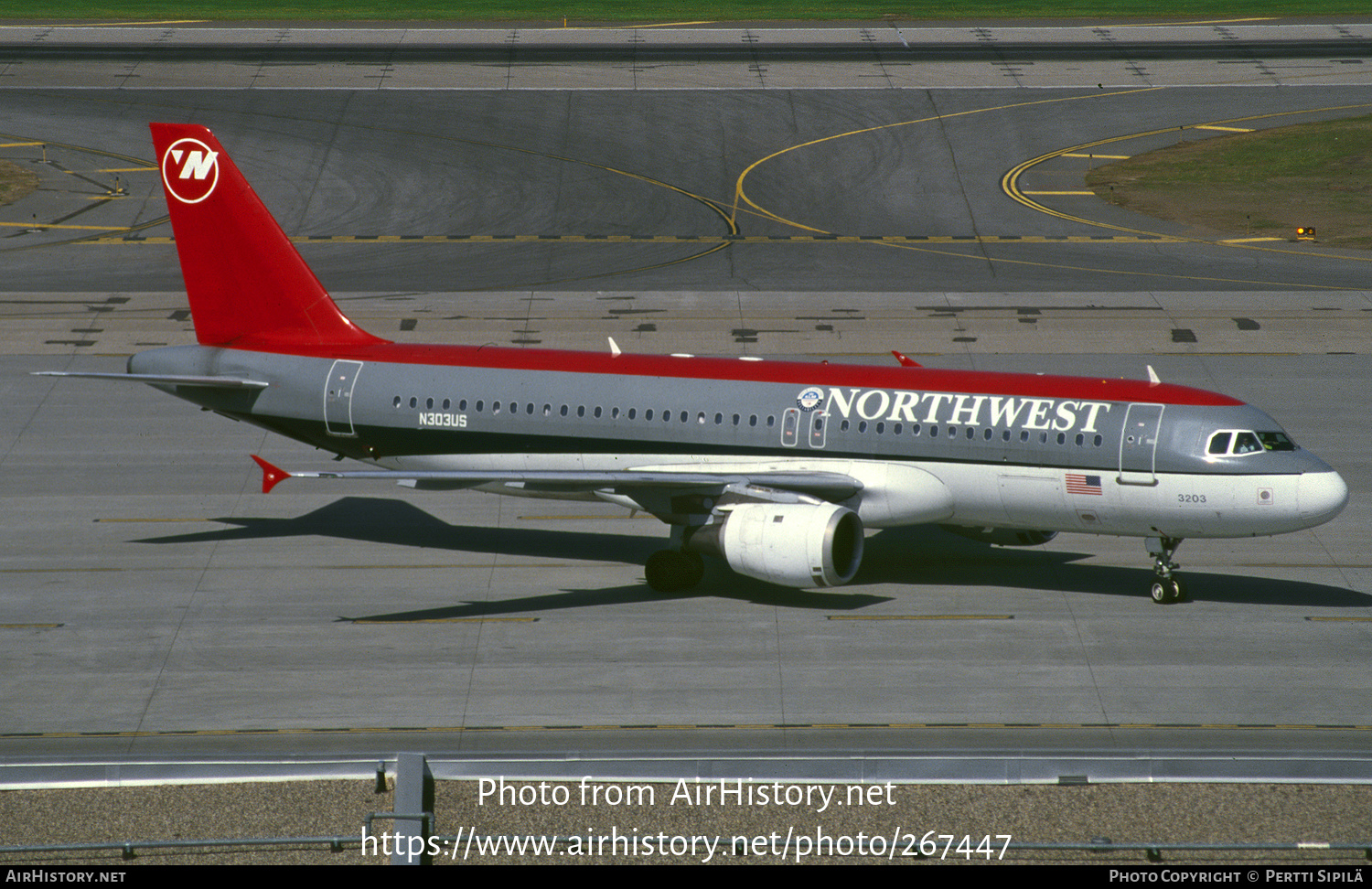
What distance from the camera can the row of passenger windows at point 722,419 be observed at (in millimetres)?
34531

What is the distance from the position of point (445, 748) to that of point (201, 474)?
19457mm

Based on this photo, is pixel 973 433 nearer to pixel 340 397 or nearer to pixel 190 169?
pixel 340 397

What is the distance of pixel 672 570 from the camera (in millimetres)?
35969

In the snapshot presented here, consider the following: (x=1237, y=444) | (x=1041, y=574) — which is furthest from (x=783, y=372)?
(x=1237, y=444)

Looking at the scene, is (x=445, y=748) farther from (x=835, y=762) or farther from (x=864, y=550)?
(x=864, y=550)

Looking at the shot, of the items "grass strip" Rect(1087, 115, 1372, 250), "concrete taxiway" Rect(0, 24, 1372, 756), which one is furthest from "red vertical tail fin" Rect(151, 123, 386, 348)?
"grass strip" Rect(1087, 115, 1372, 250)

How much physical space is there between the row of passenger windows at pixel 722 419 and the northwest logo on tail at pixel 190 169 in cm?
771

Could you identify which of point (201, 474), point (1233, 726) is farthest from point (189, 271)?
point (1233, 726)

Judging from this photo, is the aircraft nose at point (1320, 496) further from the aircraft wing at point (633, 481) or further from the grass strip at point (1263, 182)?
the grass strip at point (1263, 182)

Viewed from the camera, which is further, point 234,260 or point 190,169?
point 234,260

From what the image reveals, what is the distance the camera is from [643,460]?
37406 mm

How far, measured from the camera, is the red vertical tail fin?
39.9m

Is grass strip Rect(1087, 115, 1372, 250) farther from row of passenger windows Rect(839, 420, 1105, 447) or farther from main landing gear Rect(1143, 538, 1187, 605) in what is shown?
row of passenger windows Rect(839, 420, 1105, 447)

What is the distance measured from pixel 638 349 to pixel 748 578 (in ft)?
61.1
